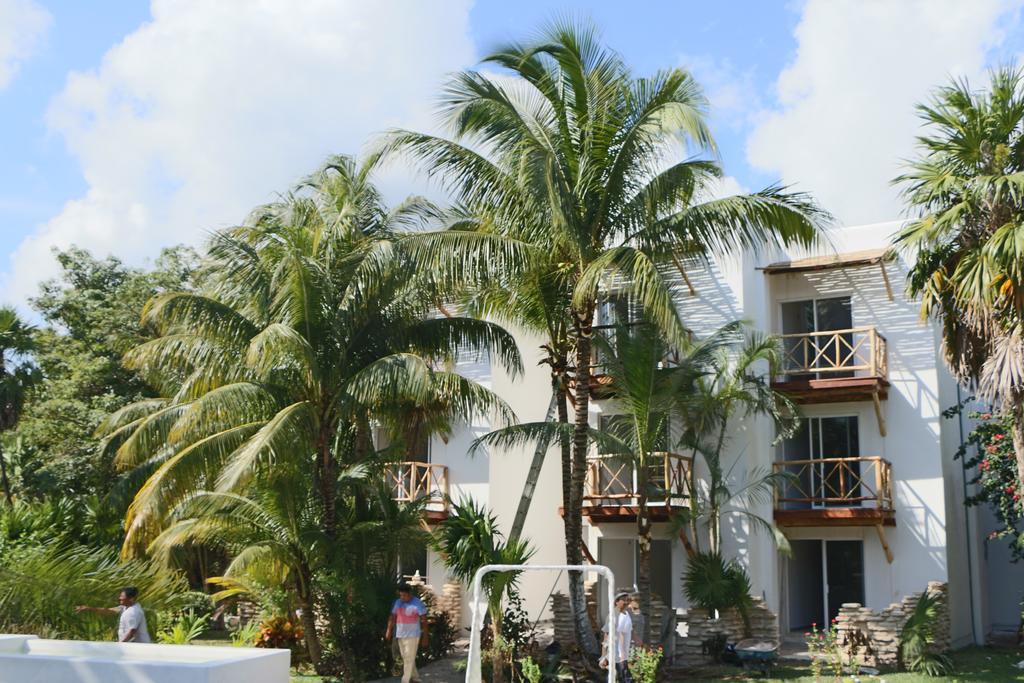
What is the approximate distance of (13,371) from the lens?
21938 mm

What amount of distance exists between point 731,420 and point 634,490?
2408mm

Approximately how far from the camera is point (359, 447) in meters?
16.8

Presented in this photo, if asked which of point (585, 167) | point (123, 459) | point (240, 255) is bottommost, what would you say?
point (123, 459)

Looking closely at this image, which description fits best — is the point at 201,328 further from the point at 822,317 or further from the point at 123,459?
the point at 822,317

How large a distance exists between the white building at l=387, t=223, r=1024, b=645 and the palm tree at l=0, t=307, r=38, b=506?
29.2 ft

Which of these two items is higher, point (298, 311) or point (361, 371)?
point (298, 311)

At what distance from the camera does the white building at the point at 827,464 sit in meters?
18.9

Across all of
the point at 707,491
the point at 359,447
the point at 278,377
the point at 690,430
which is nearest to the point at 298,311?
the point at 278,377

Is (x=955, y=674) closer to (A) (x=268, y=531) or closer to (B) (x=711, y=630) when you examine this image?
(B) (x=711, y=630)

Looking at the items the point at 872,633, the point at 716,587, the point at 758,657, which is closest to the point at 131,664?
the point at 758,657

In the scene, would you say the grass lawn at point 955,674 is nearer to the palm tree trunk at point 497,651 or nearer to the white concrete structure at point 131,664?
the palm tree trunk at point 497,651

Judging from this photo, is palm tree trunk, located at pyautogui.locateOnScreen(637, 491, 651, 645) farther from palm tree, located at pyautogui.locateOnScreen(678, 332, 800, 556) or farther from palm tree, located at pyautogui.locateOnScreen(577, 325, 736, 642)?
palm tree, located at pyautogui.locateOnScreen(678, 332, 800, 556)

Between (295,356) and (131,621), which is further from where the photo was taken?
(295,356)

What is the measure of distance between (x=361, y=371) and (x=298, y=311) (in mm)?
1364
